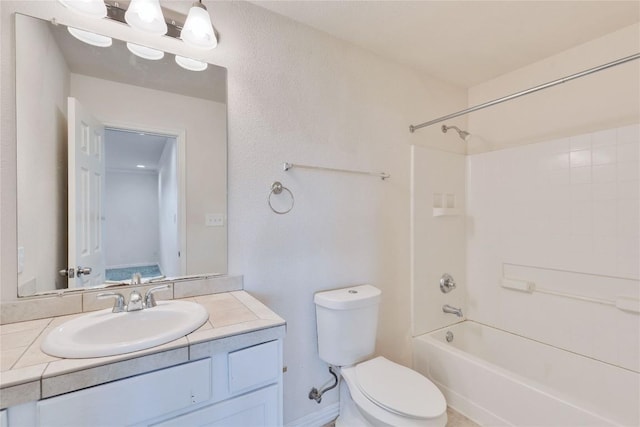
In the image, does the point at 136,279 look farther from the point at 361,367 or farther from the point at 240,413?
the point at 361,367

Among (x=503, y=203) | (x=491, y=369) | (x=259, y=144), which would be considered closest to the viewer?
(x=259, y=144)

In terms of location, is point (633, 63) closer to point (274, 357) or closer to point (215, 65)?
point (215, 65)

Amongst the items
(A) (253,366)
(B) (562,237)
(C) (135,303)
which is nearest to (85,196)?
(C) (135,303)

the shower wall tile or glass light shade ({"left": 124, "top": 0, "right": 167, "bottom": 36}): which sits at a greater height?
glass light shade ({"left": 124, "top": 0, "right": 167, "bottom": 36})

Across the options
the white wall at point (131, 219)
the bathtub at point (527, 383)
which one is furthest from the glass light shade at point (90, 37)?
the bathtub at point (527, 383)

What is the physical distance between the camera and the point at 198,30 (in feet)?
4.05

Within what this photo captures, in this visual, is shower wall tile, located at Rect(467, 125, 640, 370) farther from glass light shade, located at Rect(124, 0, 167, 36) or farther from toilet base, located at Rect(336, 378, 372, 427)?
glass light shade, located at Rect(124, 0, 167, 36)

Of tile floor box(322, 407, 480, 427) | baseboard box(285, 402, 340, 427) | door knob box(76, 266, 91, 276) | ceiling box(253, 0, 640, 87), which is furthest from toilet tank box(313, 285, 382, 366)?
ceiling box(253, 0, 640, 87)

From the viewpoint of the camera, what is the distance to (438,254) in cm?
222

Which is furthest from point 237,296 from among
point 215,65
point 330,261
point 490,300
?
point 490,300

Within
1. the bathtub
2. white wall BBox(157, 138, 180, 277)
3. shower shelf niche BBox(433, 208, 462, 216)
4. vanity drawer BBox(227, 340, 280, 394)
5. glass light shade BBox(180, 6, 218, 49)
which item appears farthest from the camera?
shower shelf niche BBox(433, 208, 462, 216)

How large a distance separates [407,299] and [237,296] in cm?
128

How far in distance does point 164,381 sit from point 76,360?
221mm

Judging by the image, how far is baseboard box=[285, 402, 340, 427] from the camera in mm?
1611
